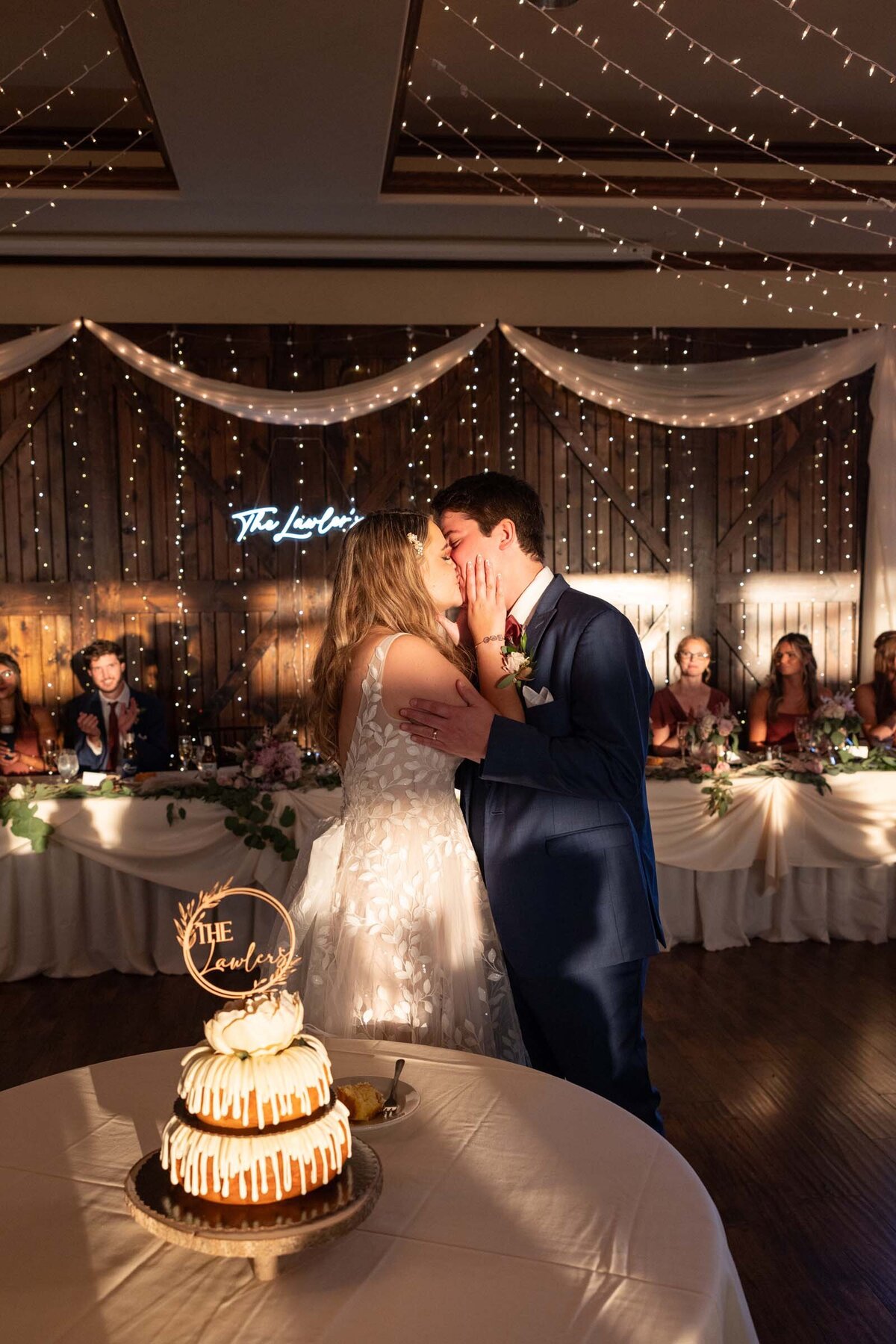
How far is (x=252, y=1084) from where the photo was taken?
3.93 feet

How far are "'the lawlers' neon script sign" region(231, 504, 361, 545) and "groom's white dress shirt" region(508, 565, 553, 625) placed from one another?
499cm

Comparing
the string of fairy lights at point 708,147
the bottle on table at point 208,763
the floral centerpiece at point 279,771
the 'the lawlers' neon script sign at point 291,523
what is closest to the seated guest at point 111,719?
the bottle on table at point 208,763

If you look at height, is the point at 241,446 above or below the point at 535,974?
above

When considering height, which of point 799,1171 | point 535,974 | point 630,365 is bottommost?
point 799,1171

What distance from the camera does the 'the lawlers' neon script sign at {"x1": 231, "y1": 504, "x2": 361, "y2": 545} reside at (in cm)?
732

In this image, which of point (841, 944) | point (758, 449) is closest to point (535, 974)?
point (841, 944)

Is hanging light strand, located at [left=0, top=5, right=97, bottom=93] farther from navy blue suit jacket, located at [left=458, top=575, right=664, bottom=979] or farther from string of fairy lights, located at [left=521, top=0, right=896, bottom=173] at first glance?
navy blue suit jacket, located at [left=458, top=575, right=664, bottom=979]

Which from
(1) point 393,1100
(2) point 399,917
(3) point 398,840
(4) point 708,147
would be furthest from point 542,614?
(4) point 708,147

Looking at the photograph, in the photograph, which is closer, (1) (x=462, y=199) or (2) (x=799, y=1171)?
(2) (x=799, y=1171)

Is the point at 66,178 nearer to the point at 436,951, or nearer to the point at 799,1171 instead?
the point at 436,951

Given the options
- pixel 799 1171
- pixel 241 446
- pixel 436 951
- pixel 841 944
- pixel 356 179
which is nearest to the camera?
pixel 436 951

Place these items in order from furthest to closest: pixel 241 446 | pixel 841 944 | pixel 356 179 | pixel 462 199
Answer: pixel 241 446 → pixel 462 199 → pixel 356 179 → pixel 841 944

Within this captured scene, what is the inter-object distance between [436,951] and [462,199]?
16.7 ft

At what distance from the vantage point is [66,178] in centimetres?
595
